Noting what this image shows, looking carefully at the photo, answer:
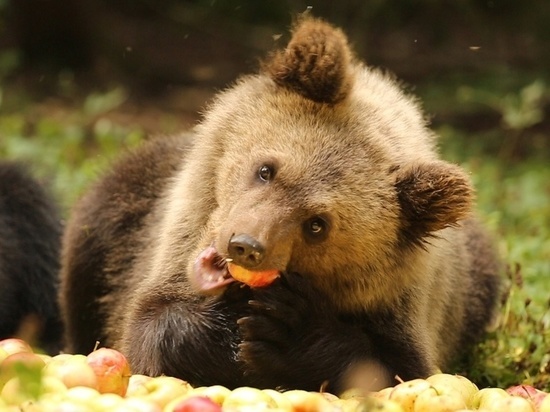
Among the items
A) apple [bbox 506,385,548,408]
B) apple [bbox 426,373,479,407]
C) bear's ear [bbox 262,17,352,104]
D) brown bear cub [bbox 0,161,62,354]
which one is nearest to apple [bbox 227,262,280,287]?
apple [bbox 426,373,479,407]

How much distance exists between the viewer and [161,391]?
3801mm

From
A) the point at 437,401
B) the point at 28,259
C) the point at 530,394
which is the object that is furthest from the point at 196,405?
the point at 28,259

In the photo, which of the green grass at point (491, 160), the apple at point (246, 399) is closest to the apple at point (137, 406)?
the apple at point (246, 399)

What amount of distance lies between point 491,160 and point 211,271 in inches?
262

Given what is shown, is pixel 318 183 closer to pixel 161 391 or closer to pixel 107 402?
pixel 161 391

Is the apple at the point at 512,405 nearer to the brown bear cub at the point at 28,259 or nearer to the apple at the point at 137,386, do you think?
the apple at the point at 137,386

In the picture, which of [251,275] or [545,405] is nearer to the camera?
[545,405]

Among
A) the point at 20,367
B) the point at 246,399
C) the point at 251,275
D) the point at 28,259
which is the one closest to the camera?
the point at 20,367

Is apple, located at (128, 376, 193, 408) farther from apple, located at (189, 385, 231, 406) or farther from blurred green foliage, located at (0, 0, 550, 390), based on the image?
blurred green foliage, located at (0, 0, 550, 390)

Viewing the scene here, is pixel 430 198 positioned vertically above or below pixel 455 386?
above

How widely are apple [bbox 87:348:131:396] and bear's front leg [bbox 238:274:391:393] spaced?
635mm

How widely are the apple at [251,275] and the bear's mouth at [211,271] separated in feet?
0.45

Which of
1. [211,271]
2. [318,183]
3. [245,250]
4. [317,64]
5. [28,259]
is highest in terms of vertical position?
[317,64]

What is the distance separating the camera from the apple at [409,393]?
13.0 feet
